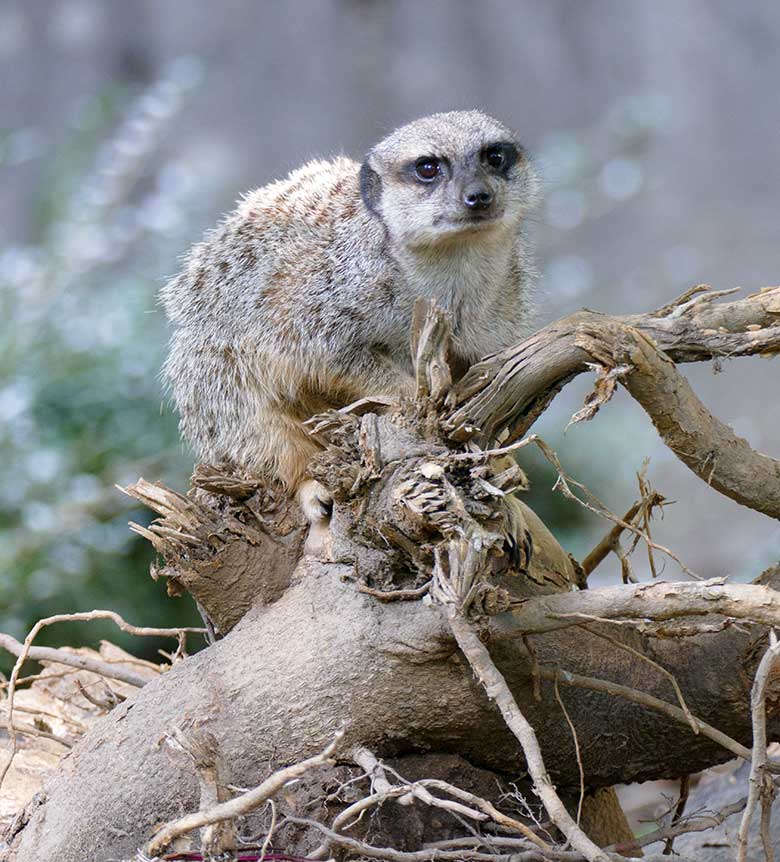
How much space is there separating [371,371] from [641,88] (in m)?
3.21

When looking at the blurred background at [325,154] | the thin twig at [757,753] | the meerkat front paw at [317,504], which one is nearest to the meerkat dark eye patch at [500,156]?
the meerkat front paw at [317,504]

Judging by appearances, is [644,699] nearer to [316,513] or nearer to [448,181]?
[316,513]

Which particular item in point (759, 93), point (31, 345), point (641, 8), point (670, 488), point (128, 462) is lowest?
point (670, 488)

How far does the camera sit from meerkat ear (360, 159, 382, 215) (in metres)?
2.28

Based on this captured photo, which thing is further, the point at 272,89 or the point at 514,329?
the point at 272,89

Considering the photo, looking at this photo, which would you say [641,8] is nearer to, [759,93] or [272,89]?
[759,93]

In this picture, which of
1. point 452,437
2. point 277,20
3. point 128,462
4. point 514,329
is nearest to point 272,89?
point 277,20

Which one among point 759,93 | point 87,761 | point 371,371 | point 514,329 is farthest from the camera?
point 759,93

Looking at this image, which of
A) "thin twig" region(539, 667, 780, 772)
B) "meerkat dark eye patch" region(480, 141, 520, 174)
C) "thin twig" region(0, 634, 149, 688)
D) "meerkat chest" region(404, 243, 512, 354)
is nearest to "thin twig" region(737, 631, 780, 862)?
"thin twig" region(539, 667, 780, 772)

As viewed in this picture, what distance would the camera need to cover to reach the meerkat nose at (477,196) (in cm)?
210

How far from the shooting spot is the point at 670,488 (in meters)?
4.83

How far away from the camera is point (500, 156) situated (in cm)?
228

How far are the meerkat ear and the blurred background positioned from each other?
1939 millimetres

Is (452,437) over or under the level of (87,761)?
over
